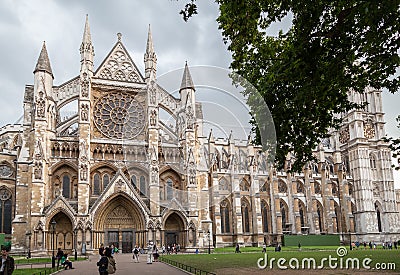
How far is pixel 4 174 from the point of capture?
4784cm

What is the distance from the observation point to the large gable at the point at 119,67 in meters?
47.2

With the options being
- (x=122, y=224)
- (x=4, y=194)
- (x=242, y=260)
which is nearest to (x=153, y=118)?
(x=122, y=224)

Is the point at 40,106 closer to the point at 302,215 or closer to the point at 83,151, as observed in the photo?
the point at 83,151

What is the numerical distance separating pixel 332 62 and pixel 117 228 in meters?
33.2

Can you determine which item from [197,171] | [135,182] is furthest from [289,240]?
[135,182]

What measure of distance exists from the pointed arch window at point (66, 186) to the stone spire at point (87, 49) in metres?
12.4

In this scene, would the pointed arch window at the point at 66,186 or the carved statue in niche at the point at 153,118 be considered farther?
the carved statue in niche at the point at 153,118

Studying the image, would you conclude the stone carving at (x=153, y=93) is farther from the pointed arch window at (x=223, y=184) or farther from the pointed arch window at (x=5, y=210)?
the pointed arch window at (x=5, y=210)

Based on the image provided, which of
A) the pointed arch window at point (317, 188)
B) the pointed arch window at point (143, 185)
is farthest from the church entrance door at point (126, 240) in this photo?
the pointed arch window at point (317, 188)

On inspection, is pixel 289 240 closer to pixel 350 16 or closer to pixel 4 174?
pixel 4 174

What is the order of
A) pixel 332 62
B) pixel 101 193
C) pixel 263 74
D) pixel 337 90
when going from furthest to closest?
pixel 101 193 < pixel 263 74 < pixel 337 90 < pixel 332 62

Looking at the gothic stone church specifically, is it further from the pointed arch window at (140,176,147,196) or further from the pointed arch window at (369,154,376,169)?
the pointed arch window at (369,154,376,169)

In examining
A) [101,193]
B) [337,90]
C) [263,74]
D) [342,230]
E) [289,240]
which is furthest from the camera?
[342,230]

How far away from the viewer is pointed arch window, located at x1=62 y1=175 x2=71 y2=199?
42.6m
